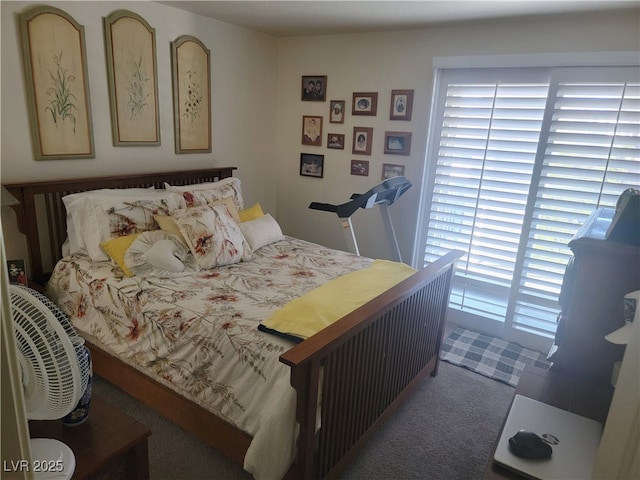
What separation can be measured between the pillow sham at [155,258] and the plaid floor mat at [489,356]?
190 centimetres

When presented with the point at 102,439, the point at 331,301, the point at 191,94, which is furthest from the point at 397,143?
the point at 102,439

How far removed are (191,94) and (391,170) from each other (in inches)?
66.8

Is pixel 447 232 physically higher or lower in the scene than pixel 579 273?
lower

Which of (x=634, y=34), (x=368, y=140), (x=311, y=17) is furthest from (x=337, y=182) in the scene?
(x=634, y=34)

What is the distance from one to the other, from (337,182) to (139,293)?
6.95 feet

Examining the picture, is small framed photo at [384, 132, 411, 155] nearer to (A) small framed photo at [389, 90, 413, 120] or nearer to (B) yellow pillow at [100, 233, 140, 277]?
(A) small framed photo at [389, 90, 413, 120]

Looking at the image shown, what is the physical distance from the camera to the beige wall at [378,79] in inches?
105

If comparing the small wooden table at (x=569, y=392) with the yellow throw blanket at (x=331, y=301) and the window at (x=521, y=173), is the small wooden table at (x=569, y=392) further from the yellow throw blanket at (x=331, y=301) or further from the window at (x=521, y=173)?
the window at (x=521, y=173)

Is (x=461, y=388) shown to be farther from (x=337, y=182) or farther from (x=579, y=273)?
(x=337, y=182)

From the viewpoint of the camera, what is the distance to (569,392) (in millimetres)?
1408

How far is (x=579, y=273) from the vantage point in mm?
1347

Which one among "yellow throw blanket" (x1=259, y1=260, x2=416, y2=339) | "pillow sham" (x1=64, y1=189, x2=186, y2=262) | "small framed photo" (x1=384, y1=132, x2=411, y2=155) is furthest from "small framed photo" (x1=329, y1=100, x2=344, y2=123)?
"pillow sham" (x1=64, y1=189, x2=186, y2=262)

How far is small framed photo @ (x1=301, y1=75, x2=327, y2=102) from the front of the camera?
3.70 meters

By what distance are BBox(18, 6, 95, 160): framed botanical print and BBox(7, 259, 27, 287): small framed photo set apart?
2.07 feet
